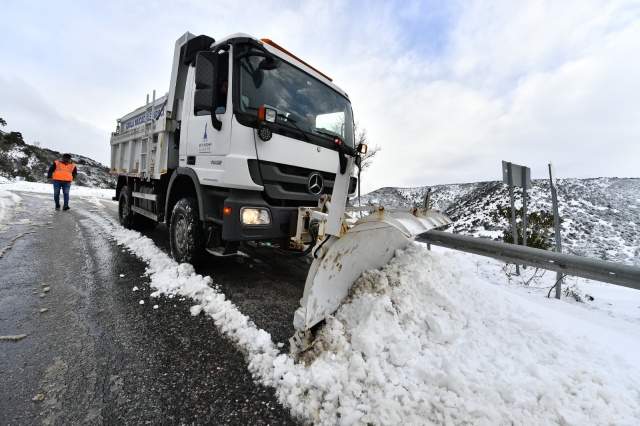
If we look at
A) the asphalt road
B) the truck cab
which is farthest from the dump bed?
the asphalt road

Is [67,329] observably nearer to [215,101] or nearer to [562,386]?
[215,101]

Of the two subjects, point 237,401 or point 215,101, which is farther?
point 215,101

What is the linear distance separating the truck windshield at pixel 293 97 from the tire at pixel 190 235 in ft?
4.75

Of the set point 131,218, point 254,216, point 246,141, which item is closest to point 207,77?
point 246,141

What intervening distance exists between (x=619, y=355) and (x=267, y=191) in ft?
9.78

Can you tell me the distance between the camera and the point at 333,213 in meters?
2.09

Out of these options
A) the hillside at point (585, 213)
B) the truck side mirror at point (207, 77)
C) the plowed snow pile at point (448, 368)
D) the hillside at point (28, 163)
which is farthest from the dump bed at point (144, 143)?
the hillside at point (28, 163)

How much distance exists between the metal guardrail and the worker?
10973 millimetres

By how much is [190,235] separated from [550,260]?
4.10m

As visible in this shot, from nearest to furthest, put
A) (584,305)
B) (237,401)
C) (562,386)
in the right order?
1. (562,386)
2. (237,401)
3. (584,305)

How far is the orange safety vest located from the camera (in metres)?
9.34

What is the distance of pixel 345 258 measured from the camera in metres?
2.17

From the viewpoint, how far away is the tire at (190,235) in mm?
3535

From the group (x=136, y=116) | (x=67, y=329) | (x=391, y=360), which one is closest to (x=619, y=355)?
(x=391, y=360)
